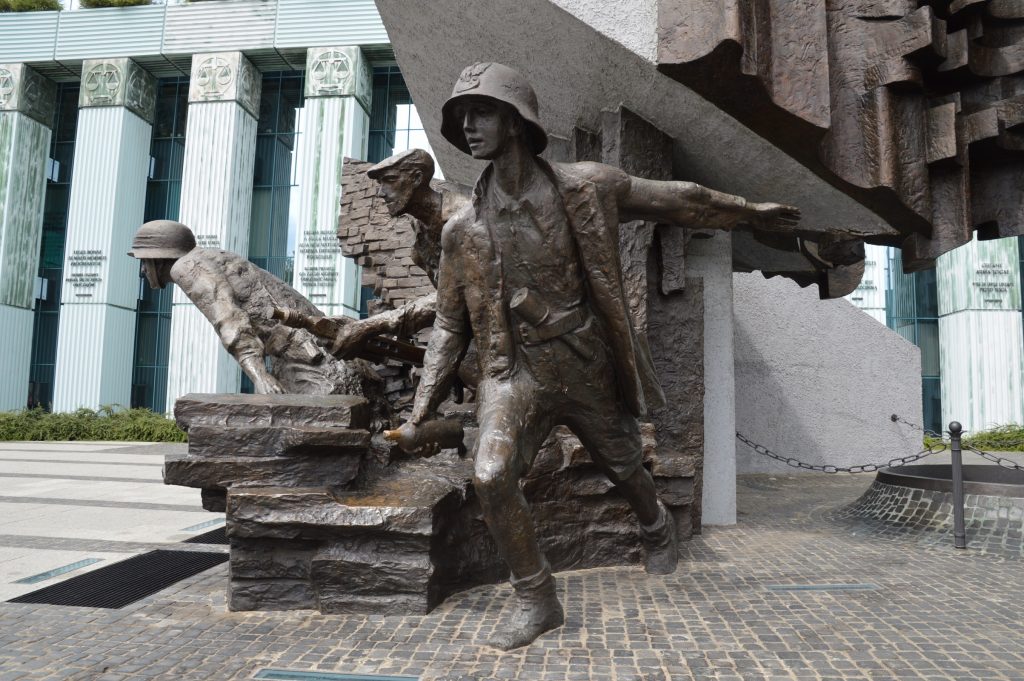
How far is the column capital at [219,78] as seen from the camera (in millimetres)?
19031

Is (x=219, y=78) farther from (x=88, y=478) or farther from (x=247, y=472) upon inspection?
(x=247, y=472)

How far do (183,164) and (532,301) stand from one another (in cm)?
1984

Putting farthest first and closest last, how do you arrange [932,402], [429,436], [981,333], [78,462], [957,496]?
1. [932,402]
2. [981,333]
3. [78,462]
4. [957,496]
5. [429,436]

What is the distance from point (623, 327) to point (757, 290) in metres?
8.15

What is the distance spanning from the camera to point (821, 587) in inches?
148

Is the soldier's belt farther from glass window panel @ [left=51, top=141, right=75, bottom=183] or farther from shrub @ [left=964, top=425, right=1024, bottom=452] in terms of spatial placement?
glass window panel @ [left=51, top=141, right=75, bottom=183]

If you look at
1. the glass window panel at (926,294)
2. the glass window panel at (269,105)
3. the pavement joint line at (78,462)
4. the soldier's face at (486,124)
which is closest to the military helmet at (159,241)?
the soldier's face at (486,124)

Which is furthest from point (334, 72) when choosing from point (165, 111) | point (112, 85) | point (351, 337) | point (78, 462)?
point (351, 337)

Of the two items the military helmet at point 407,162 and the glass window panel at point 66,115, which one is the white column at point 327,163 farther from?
the military helmet at point 407,162

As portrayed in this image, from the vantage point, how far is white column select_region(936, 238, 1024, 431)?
1574 centimetres

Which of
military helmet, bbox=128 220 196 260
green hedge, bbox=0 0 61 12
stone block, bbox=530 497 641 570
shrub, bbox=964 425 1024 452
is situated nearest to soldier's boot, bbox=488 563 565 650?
stone block, bbox=530 497 641 570

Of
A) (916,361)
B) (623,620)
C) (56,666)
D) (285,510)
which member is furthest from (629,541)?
(916,361)

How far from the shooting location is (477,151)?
3.03 metres

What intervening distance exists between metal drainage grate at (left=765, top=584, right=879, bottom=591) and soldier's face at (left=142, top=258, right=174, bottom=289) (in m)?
4.71
